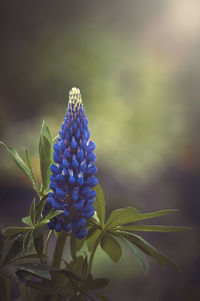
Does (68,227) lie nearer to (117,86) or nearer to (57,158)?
→ (57,158)

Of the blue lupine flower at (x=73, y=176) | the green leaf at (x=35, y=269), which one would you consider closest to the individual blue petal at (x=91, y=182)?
the blue lupine flower at (x=73, y=176)

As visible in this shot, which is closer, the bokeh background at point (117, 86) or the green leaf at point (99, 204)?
the green leaf at point (99, 204)

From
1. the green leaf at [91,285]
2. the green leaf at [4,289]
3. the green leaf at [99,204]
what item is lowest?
the green leaf at [91,285]

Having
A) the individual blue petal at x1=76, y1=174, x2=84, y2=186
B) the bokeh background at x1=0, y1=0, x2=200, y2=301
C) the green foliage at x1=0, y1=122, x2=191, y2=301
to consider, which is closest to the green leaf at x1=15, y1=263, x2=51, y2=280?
the green foliage at x1=0, y1=122, x2=191, y2=301

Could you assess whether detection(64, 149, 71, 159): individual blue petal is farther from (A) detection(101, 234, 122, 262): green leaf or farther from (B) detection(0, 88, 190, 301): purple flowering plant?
(A) detection(101, 234, 122, 262): green leaf

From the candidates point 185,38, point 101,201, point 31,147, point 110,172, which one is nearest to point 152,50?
point 185,38

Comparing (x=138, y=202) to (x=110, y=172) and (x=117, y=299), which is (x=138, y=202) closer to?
(x=110, y=172)

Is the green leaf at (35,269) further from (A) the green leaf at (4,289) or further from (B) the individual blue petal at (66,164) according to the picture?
(B) the individual blue petal at (66,164)

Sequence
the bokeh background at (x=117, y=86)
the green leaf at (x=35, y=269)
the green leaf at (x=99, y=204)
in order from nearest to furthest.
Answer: the green leaf at (x=35, y=269) → the green leaf at (x=99, y=204) → the bokeh background at (x=117, y=86)

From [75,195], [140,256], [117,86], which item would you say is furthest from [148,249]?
[117,86]
